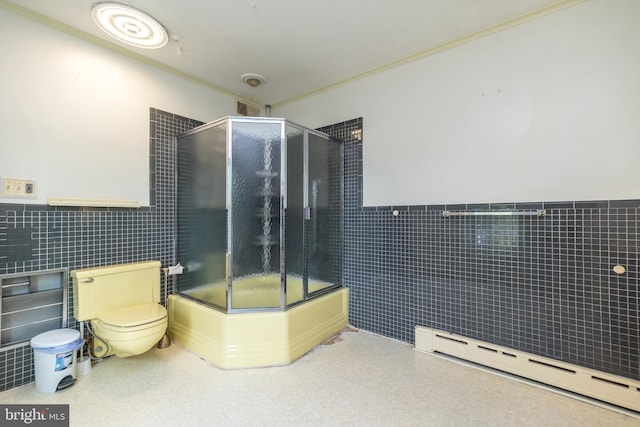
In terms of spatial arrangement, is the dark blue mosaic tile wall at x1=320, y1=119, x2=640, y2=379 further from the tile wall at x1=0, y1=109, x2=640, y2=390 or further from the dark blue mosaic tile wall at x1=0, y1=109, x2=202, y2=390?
the dark blue mosaic tile wall at x1=0, y1=109, x2=202, y2=390

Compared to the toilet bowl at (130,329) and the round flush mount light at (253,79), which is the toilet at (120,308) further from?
the round flush mount light at (253,79)

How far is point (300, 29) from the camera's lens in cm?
191

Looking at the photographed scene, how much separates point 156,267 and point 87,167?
87cm

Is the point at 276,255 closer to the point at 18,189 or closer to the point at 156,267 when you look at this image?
the point at 156,267

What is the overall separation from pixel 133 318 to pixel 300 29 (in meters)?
2.21

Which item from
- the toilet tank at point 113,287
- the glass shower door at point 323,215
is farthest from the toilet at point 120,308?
the glass shower door at point 323,215

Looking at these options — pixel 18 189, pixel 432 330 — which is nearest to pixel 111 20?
pixel 18 189

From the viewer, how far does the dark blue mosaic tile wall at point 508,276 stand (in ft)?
5.05

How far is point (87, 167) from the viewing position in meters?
1.99

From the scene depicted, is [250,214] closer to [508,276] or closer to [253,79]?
[253,79]

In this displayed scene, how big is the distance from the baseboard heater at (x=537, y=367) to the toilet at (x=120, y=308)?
190 centimetres

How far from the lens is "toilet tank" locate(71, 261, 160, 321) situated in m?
1.86

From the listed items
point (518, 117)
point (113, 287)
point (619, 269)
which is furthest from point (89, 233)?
point (619, 269)

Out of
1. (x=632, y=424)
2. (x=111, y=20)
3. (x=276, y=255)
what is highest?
(x=111, y=20)
